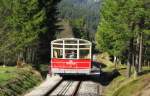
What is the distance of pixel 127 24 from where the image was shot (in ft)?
113

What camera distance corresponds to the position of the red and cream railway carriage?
39.9 m

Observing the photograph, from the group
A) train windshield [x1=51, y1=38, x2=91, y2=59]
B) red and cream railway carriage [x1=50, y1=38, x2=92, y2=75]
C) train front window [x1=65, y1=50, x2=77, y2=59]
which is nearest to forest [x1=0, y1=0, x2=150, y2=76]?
train windshield [x1=51, y1=38, x2=91, y2=59]

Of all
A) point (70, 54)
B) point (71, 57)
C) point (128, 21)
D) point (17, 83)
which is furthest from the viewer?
point (70, 54)

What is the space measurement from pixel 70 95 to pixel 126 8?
29.5 feet

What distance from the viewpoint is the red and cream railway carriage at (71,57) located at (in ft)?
131

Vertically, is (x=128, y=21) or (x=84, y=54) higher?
(x=128, y=21)

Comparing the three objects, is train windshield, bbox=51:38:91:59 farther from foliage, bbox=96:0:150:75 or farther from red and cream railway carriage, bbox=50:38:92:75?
foliage, bbox=96:0:150:75

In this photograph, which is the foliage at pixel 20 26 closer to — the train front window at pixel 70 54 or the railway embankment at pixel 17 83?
the train front window at pixel 70 54

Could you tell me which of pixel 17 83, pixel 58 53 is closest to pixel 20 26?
pixel 58 53

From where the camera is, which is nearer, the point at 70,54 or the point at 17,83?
the point at 17,83

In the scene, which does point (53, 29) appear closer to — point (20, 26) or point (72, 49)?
point (20, 26)

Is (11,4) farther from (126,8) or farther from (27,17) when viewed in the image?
(126,8)

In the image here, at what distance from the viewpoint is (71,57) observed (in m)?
40.8

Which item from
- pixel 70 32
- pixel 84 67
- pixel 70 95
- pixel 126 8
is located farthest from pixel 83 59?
pixel 70 32
